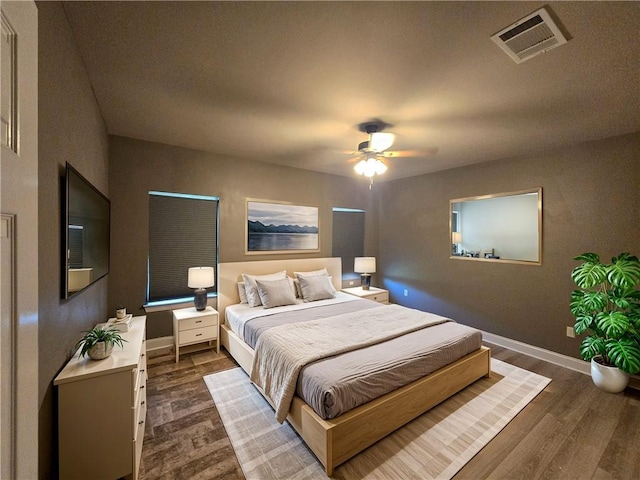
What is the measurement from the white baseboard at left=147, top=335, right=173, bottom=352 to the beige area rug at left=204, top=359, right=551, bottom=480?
104 cm

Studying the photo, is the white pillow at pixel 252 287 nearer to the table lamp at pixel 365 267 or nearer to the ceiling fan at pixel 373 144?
the table lamp at pixel 365 267

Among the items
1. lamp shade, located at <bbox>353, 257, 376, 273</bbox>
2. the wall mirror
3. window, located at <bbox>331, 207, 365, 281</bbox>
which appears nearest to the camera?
the wall mirror

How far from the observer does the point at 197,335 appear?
328 centimetres

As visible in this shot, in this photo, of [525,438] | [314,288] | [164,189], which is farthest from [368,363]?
[164,189]

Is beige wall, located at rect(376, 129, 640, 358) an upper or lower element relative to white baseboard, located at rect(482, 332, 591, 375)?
upper

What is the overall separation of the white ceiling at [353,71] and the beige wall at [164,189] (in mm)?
362


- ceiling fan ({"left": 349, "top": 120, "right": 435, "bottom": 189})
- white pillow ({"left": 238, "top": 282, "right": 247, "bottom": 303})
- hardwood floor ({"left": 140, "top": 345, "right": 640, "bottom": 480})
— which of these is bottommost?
hardwood floor ({"left": 140, "top": 345, "right": 640, "bottom": 480})

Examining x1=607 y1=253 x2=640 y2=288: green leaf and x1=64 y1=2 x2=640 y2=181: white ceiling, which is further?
x1=607 y1=253 x2=640 y2=288: green leaf

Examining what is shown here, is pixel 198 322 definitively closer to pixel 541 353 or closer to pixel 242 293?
pixel 242 293

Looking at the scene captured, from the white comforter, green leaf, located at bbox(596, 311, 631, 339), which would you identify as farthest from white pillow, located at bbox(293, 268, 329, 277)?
green leaf, located at bbox(596, 311, 631, 339)

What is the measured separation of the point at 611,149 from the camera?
9.50 feet

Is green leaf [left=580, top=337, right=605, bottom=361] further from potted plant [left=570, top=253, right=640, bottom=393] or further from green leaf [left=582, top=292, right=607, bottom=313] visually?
green leaf [left=582, top=292, right=607, bottom=313]

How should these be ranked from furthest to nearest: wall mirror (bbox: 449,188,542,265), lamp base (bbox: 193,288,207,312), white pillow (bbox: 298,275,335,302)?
1. wall mirror (bbox: 449,188,542,265)
2. white pillow (bbox: 298,275,335,302)
3. lamp base (bbox: 193,288,207,312)

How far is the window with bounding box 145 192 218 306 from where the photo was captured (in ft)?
11.3
